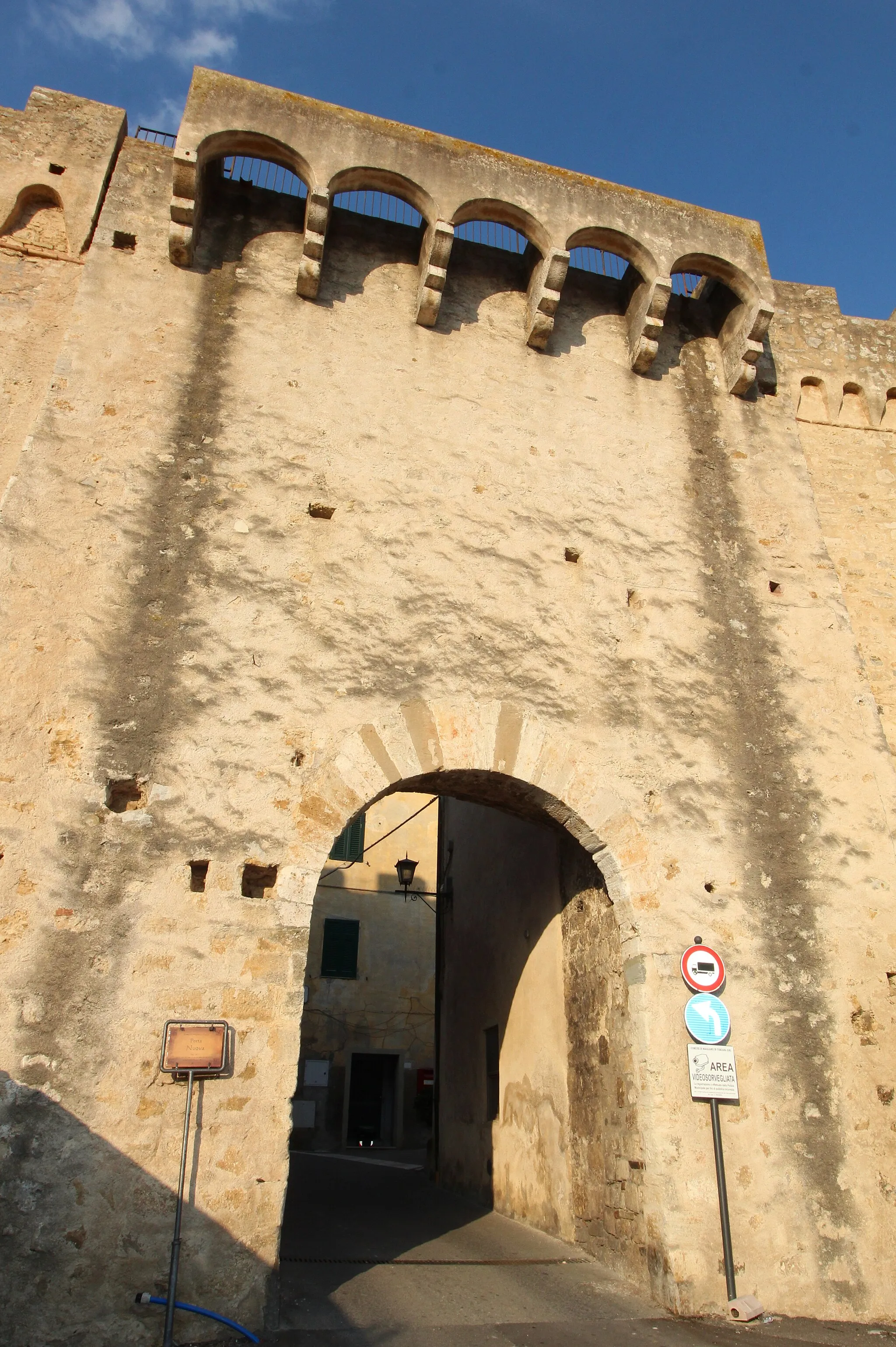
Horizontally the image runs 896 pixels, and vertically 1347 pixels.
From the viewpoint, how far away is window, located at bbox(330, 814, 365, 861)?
14.9m

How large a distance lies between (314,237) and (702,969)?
18.9 ft

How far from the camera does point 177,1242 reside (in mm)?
4008

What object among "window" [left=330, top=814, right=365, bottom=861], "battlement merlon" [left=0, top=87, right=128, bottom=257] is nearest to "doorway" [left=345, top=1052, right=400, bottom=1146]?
"window" [left=330, top=814, right=365, bottom=861]

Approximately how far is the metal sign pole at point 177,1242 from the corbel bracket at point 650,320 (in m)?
6.20

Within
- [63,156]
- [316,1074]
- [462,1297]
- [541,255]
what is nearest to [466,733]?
[462,1297]

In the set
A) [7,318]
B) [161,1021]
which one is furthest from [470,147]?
[161,1021]

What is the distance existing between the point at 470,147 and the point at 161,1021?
269 inches

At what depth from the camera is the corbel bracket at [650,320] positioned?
24.3 ft

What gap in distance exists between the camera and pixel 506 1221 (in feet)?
23.3

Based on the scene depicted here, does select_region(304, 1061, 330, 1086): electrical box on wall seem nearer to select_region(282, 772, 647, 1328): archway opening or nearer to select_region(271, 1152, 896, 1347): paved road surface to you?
select_region(282, 772, 647, 1328): archway opening

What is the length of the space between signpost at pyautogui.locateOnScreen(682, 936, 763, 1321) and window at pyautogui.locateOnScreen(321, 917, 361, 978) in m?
10.5

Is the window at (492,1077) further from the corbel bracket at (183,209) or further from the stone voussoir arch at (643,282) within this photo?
the corbel bracket at (183,209)

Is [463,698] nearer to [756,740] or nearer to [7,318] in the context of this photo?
[756,740]

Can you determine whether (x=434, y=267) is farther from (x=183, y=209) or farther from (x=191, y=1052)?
(x=191, y=1052)
